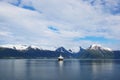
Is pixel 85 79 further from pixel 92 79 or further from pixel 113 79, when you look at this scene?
pixel 113 79

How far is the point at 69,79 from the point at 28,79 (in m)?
15.6

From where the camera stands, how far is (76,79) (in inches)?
3260

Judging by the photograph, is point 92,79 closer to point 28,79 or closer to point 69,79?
point 69,79

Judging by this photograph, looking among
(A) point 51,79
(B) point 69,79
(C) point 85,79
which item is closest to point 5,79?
(A) point 51,79

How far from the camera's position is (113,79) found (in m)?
80.7

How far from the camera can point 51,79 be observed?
81.6 m

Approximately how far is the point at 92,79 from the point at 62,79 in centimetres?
1133

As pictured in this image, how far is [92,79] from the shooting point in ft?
265

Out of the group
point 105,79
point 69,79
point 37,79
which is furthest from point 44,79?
point 105,79

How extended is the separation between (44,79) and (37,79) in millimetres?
2648

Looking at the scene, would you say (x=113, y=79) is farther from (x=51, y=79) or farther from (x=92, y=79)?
(x=51, y=79)

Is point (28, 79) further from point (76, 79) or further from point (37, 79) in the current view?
point (76, 79)

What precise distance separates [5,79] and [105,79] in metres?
37.4

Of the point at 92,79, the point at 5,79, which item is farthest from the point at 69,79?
the point at 5,79
